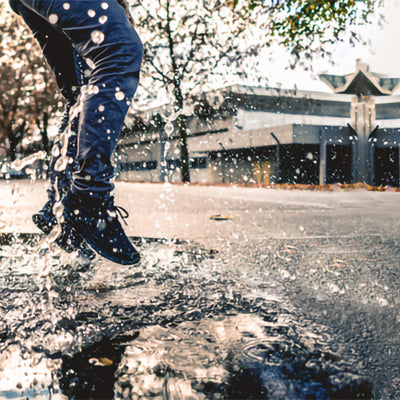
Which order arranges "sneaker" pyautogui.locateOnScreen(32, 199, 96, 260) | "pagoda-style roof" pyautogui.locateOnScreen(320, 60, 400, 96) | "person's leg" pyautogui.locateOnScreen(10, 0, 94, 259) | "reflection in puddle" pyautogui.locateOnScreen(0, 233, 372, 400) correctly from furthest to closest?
"pagoda-style roof" pyautogui.locateOnScreen(320, 60, 400, 96) → "person's leg" pyautogui.locateOnScreen(10, 0, 94, 259) → "sneaker" pyautogui.locateOnScreen(32, 199, 96, 260) → "reflection in puddle" pyautogui.locateOnScreen(0, 233, 372, 400)

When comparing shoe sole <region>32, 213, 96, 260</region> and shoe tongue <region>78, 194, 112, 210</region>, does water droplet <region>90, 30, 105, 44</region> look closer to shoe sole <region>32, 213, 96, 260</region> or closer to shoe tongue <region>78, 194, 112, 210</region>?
shoe tongue <region>78, 194, 112, 210</region>

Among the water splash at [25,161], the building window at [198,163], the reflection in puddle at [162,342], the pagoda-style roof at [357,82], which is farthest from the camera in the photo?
the building window at [198,163]

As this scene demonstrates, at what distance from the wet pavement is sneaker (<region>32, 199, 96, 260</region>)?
102mm

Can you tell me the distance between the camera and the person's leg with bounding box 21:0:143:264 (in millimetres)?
1853


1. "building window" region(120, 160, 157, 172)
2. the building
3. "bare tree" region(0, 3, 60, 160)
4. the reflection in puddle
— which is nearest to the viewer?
the reflection in puddle

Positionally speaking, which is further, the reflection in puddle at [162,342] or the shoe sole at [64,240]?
the shoe sole at [64,240]

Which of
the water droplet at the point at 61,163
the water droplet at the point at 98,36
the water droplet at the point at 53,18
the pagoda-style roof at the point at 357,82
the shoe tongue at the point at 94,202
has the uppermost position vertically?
the pagoda-style roof at the point at 357,82

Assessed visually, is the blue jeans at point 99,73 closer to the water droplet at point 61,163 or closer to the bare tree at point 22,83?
the water droplet at point 61,163

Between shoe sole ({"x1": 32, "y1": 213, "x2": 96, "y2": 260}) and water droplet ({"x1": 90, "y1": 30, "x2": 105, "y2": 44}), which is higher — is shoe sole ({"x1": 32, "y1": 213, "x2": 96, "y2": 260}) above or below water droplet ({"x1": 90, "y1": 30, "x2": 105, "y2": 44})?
below

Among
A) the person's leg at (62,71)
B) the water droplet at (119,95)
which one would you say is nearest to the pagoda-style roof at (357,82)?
the person's leg at (62,71)

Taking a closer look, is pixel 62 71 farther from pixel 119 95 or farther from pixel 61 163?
pixel 119 95

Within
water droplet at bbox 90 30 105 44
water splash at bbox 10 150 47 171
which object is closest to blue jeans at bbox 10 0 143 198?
water droplet at bbox 90 30 105 44

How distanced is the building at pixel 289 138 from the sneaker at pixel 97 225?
20334 mm

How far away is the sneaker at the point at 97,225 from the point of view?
1.88 m
